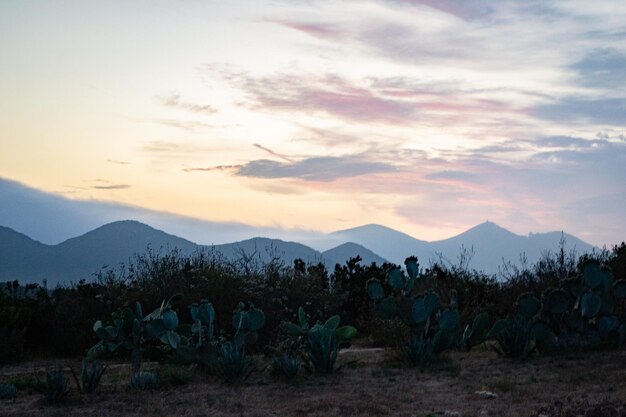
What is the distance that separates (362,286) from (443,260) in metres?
2.25

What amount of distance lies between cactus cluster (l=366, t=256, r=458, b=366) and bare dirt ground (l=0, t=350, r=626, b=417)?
12.6 inches

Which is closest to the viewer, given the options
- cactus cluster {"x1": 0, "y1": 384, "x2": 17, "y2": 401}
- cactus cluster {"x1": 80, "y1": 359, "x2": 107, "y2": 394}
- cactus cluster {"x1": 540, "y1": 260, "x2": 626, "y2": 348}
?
cactus cluster {"x1": 80, "y1": 359, "x2": 107, "y2": 394}

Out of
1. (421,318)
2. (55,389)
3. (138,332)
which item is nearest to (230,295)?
(138,332)

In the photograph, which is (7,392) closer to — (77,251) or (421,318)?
(421,318)

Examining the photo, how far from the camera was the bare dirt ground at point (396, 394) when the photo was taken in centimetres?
952

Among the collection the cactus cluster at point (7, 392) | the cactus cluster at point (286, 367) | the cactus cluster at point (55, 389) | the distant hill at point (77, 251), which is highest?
the distant hill at point (77, 251)

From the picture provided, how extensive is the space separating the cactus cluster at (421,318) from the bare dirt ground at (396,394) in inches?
12.6

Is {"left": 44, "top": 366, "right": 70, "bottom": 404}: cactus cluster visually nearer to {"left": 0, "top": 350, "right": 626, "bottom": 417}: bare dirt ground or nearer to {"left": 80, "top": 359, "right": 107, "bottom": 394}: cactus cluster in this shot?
{"left": 0, "top": 350, "right": 626, "bottom": 417}: bare dirt ground

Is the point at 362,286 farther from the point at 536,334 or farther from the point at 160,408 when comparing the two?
the point at 160,408

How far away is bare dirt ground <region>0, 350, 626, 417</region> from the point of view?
9.52 meters

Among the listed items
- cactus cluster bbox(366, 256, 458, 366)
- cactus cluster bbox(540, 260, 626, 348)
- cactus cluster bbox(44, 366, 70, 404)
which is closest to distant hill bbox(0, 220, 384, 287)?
cactus cluster bbox(366, 256, 458, 366)

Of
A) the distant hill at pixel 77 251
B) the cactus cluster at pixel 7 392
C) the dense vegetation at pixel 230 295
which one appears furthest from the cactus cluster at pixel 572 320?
the distant hill at pixel 77 251

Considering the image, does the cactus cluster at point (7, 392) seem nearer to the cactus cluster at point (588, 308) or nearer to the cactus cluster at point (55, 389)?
the cactus cluster at point (55, 389)

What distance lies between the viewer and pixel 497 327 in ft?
41.9
